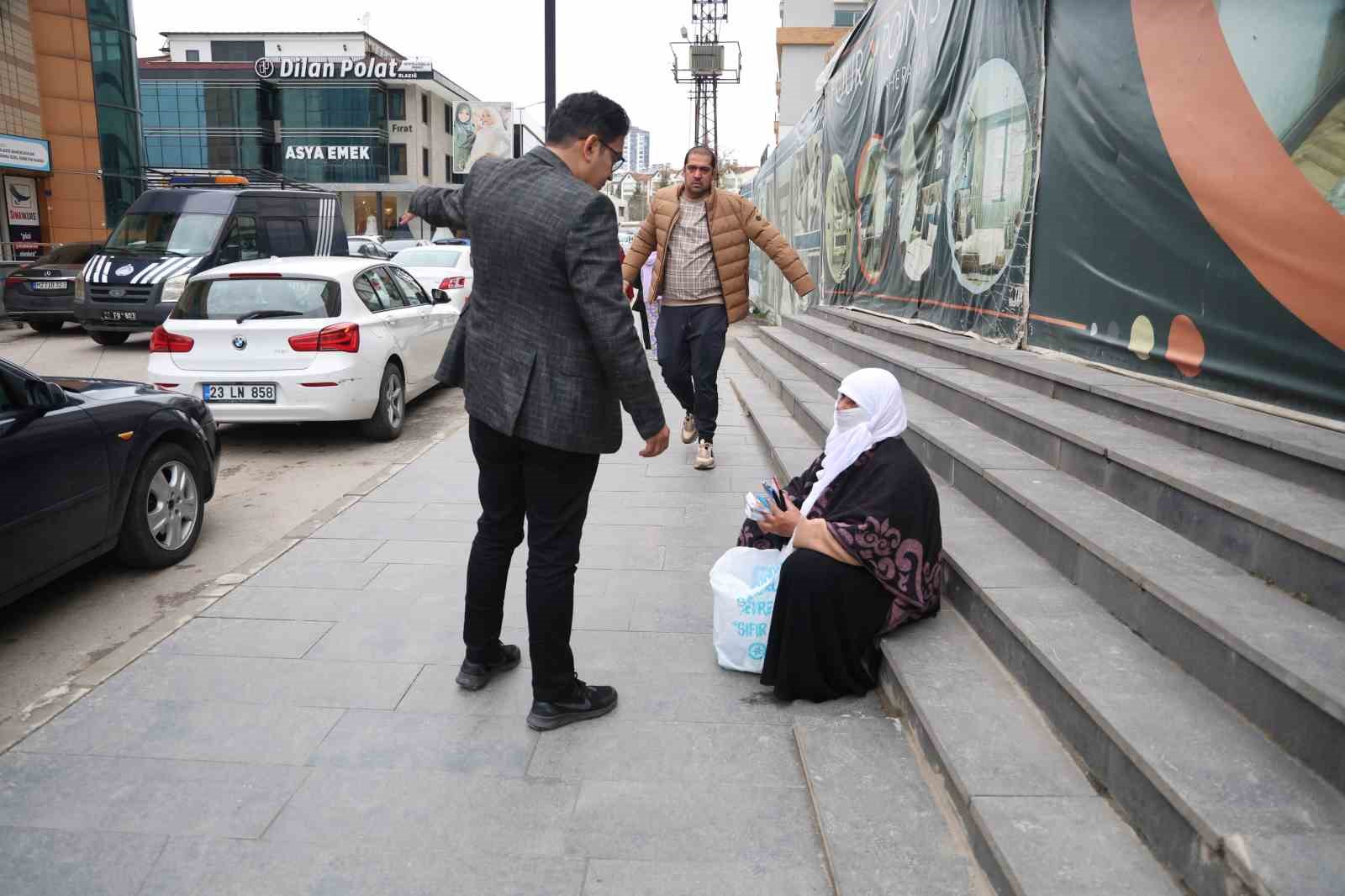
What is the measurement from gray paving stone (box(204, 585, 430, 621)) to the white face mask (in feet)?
7.03

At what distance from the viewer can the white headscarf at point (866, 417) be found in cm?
325

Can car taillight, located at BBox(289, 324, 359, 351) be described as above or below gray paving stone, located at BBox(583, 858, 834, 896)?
above

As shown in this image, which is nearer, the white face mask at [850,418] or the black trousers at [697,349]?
the white face mask at [850,418]

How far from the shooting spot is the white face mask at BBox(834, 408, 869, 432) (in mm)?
3273

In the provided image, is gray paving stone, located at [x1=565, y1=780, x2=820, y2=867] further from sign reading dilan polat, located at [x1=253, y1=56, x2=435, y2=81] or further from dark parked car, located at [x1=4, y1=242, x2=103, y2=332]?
sign reading dilan polat, located at [x1=253, y1=56, x2=435, y2=81]

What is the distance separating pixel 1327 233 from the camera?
3.36 metres

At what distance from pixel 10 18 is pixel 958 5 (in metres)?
26.6

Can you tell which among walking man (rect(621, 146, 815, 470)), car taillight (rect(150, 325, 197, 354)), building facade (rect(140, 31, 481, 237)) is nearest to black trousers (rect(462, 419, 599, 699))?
walking man (rect(621, 146, 815, 470))

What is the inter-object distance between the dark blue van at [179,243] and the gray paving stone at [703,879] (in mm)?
13276

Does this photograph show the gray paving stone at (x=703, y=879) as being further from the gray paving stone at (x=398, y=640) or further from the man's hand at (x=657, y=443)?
the gray paving stone at (x=398, y=640)

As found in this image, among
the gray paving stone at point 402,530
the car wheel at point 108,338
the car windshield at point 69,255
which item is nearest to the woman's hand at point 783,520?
the gray paving stone at point 402,530

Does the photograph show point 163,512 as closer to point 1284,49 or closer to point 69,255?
point 1284,49

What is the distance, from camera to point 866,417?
10.7ft

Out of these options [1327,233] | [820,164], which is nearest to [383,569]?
[1327,233]
